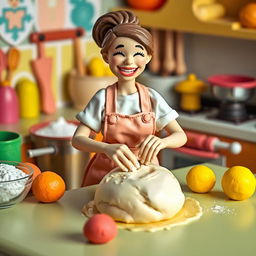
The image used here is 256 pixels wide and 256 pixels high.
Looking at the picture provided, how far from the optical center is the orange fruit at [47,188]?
57.8 inches

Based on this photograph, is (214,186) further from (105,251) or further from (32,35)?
(32,35)

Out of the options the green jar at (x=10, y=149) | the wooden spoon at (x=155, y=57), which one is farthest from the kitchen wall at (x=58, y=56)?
the green jar at (x=10, y=149)

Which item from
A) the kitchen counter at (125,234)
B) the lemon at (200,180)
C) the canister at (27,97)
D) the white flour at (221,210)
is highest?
the lemon at (200,180)

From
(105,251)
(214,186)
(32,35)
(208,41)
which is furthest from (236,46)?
(105,251)

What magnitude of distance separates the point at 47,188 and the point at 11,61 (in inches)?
51.1

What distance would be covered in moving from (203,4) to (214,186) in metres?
1.38

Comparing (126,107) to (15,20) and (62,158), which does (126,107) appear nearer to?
(62,158)

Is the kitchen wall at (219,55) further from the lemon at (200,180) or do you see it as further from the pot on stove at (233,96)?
the lemon at (200,180)

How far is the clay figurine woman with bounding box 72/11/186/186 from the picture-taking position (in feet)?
4.83

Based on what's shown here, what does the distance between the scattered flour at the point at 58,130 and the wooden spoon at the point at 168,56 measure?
622mm

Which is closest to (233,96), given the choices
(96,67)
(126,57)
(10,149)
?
(96,67)

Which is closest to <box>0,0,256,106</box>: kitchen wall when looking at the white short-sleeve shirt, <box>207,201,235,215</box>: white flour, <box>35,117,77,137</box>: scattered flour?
<box>35,117,77,137</box>: scattered flour

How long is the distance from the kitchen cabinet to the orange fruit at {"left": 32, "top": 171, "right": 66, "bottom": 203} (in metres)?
1.33

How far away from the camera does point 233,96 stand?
2.64 m
